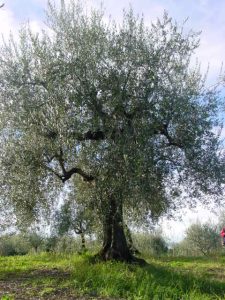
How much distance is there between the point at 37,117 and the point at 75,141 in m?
1.58

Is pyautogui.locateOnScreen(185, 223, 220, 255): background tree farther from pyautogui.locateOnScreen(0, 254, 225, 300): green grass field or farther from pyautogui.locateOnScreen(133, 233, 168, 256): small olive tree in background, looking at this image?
pyautogui.locateOnScreen(0, 254, 225, 300): green grass field

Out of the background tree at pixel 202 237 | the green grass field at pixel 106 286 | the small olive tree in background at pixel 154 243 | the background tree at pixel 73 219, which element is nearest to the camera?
the green grass field at pixel 106 286

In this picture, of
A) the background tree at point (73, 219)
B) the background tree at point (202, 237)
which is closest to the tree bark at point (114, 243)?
the background tree at point (73, 219)

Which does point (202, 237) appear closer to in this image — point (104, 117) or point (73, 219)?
point (73, 219)

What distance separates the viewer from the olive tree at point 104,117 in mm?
14422

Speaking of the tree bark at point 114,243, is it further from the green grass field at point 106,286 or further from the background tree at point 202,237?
the background tree at point 202,237

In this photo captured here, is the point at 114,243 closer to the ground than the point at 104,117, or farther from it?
closer to the ground

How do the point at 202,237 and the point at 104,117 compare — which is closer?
the point at 104,117

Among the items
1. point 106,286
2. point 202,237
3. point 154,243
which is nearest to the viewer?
point 106,286

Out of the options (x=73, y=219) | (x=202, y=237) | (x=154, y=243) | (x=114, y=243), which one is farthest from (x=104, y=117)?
(x=202, y=237)

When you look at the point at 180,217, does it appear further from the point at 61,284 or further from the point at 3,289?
the point at 3,289

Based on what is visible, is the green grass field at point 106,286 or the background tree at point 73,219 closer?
the green grass field at point 106,286

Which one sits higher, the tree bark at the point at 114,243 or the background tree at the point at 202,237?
the background tree at the point at 202,237

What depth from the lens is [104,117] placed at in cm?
1486
